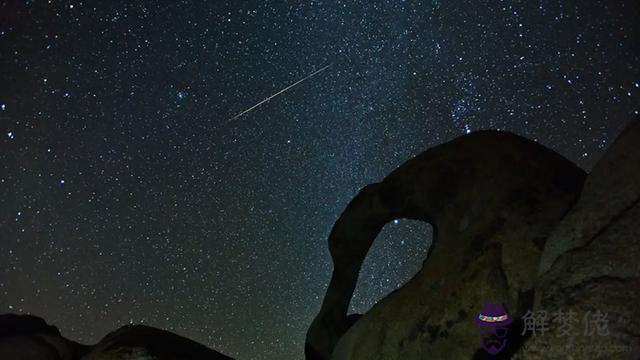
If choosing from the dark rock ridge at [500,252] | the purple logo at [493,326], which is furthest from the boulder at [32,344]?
the purple logo at [493,326]

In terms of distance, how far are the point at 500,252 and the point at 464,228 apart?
1213 millimetres

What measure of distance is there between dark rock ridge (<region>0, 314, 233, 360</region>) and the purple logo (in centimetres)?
536

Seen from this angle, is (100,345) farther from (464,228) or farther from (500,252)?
(500,252)

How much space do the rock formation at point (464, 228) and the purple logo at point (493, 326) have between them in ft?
0.42

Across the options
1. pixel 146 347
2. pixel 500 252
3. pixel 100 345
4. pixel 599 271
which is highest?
pixel 599 271

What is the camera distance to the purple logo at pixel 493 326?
5.87 metres

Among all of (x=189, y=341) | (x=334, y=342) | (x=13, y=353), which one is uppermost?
(x=13, y=353)

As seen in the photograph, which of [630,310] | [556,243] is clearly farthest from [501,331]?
[630,310]

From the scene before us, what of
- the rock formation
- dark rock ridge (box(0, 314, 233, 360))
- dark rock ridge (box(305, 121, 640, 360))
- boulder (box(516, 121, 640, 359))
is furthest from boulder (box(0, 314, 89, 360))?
boulder (box(516, 121, 640, 359))

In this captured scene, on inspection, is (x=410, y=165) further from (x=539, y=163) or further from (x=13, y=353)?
(x=13, y=353)

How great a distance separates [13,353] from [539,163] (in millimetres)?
10551

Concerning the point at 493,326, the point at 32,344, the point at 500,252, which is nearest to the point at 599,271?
the point at 493,326

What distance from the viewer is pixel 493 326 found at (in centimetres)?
613

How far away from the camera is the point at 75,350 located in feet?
32.9
